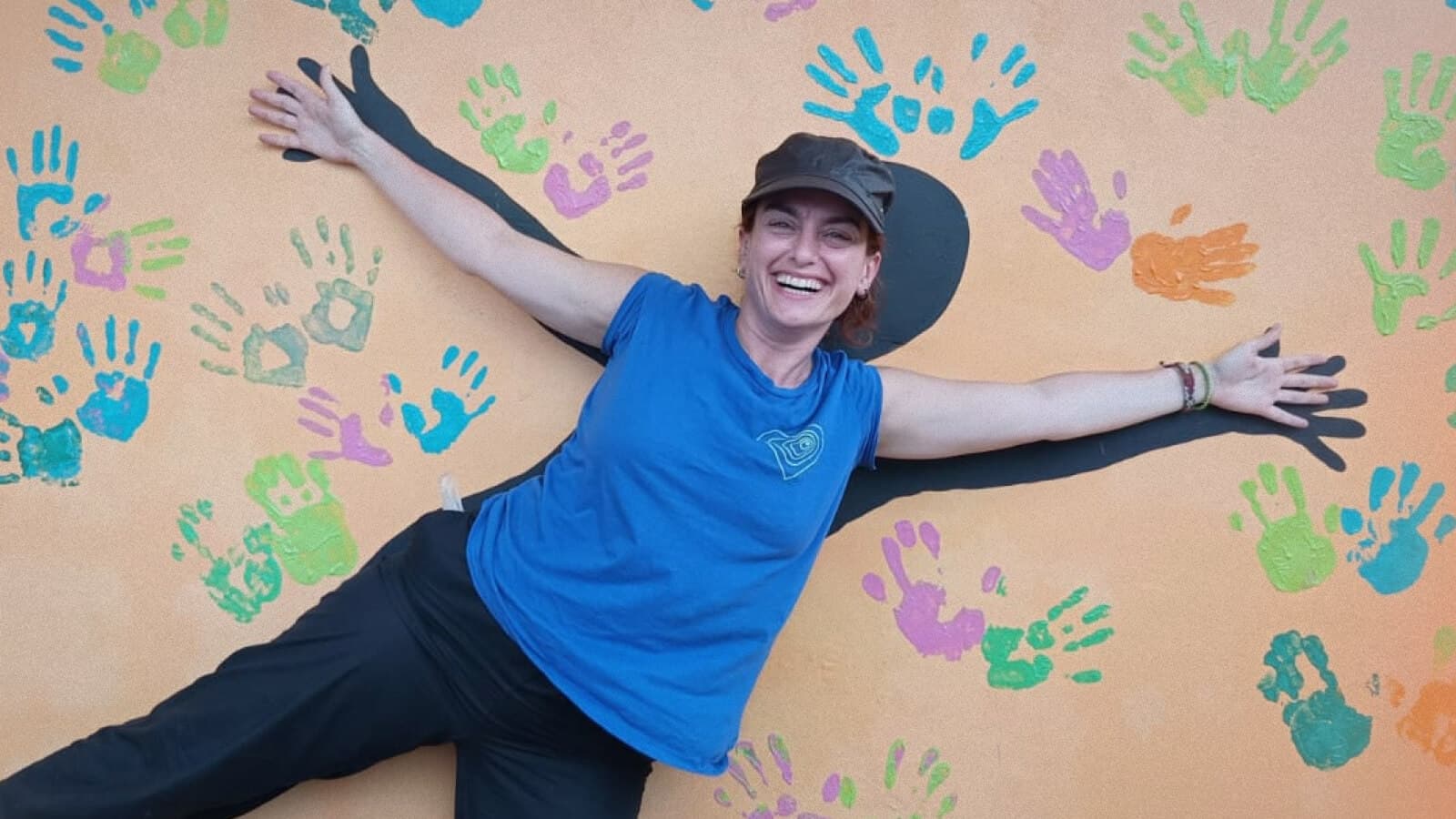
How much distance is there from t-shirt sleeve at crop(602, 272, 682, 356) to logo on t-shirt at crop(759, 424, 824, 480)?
253mm

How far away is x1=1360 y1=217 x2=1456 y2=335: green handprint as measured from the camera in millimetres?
1961

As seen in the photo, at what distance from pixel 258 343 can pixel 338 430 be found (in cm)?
18

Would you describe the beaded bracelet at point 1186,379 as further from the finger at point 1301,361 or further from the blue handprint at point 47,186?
the blue handprint at point 47,186

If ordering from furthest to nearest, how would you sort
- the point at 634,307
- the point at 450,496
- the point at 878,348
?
the point at 878,348
the point at 450,496
the point at 634,307

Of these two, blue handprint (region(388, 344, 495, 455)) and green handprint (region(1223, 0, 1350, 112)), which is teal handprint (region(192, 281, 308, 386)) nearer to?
blue handprint (region(388, 344, 495, 455))

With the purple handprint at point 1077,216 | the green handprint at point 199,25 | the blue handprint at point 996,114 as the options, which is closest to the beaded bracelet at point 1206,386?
the purple handprint at point 1077,216

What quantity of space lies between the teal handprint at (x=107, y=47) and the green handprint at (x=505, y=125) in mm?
495

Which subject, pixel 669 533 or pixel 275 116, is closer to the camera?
pixel 669 533

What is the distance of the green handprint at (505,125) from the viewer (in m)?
1.88

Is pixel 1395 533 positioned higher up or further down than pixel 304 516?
higher up

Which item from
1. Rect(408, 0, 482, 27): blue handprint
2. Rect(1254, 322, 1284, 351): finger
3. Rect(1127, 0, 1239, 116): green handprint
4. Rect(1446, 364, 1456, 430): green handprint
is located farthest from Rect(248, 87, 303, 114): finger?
Rect(1446, 364, 1456, 430): green handprint

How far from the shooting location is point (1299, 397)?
1.94m

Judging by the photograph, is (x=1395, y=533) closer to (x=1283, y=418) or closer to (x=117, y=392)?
(x=1283, y=418)

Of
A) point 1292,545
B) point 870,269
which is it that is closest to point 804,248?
point 870,269
